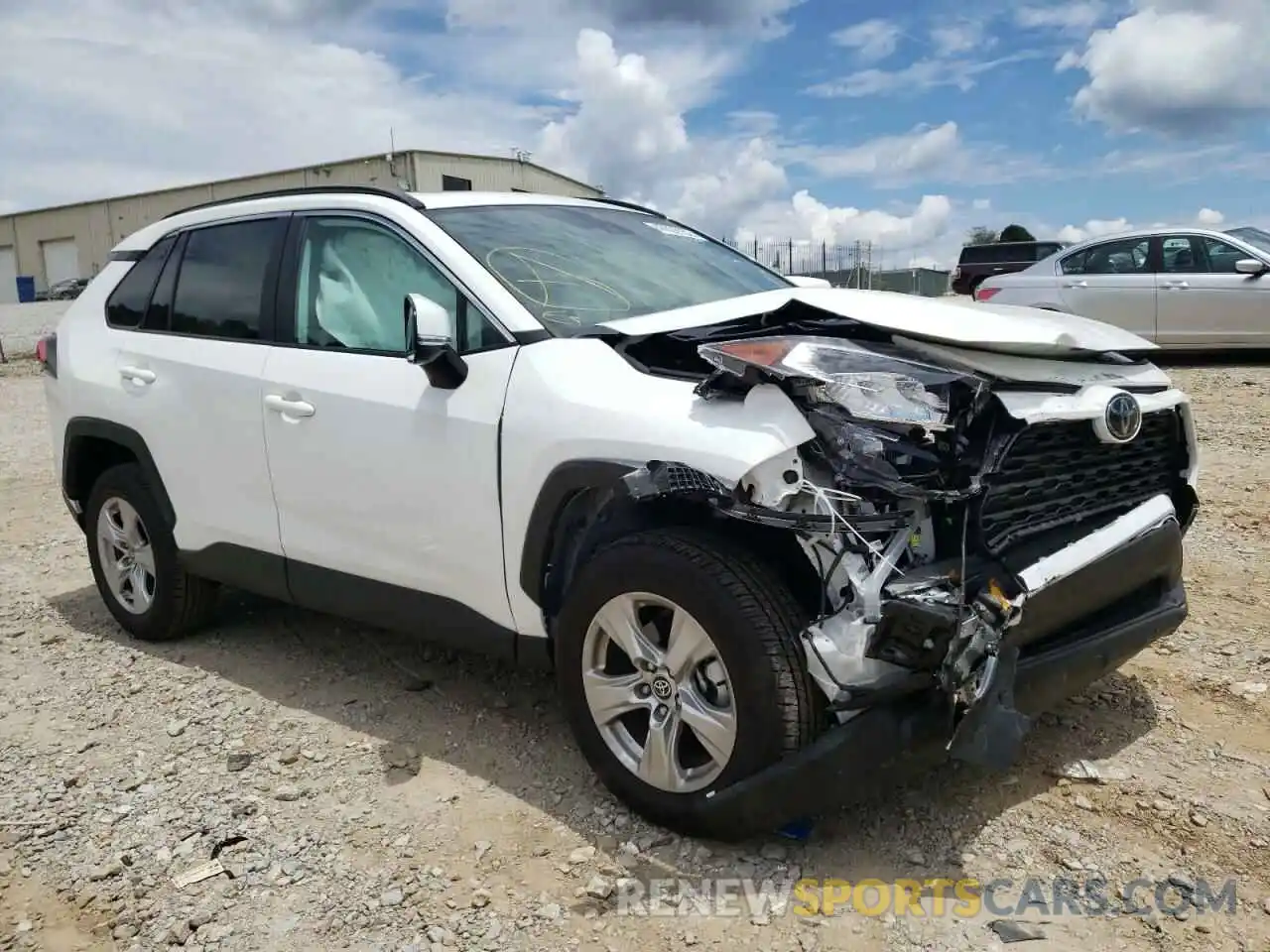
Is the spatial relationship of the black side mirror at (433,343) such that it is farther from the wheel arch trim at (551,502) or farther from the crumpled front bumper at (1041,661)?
the crumpled front bumper at (1041,661)

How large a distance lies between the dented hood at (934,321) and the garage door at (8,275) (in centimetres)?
6178

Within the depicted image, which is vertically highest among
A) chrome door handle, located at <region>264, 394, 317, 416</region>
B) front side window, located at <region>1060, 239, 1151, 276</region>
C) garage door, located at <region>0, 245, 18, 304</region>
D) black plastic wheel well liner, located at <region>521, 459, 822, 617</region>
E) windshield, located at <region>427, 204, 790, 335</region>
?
garage door, located at <region>0, 245, 18, 304</region>

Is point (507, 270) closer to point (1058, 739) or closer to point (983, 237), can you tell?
point (1058, 739)

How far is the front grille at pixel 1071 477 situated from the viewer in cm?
271

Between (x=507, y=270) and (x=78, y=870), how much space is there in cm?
220

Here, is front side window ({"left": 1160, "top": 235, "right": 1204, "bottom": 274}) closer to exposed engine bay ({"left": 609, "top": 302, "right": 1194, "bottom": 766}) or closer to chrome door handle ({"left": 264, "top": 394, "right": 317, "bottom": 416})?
exposed engine bay ({"left": 609, "top": 302, "right": 1194, "bottom": 766})

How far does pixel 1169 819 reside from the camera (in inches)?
114

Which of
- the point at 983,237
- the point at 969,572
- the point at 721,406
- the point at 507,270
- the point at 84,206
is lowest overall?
the point at 969,572

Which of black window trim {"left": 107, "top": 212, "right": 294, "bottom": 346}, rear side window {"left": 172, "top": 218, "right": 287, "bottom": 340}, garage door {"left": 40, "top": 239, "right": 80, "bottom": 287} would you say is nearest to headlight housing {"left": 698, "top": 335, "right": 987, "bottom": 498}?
black window trim {"left": 107, "top": 212, "right": 294, "bottom": 346}

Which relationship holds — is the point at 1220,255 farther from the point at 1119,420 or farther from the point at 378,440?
the point at 378,440

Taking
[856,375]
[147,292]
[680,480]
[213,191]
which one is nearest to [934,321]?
[856,375]

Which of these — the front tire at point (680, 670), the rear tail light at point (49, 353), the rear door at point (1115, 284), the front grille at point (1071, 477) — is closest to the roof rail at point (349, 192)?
the rear tail light at point (49, 353)

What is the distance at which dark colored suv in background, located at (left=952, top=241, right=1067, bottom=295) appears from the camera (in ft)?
73.0

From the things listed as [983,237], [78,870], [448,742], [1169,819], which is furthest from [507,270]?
[983,237]
